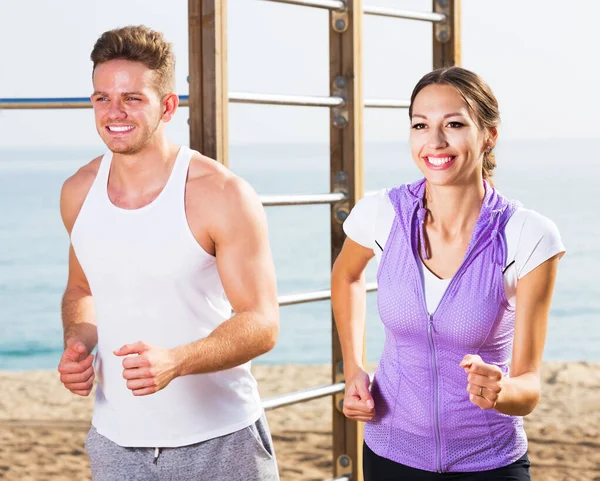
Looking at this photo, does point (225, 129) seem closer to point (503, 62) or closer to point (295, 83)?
point (295, 83)

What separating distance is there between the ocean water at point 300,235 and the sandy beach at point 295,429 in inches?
58.0

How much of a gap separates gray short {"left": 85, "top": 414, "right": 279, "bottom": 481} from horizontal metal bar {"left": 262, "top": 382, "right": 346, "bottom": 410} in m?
0.80

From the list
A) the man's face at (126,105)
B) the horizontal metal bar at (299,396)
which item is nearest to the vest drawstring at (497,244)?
the man's face at (126,105)

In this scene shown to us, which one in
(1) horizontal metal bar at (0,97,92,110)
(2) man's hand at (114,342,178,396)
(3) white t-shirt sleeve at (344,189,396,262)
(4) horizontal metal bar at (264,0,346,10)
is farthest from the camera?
(4) horizontal metal bar at (264,0,346,10)

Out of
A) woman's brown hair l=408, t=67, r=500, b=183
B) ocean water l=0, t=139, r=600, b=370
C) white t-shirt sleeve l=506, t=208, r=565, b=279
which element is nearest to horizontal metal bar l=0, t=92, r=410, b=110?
woman's brown hair l=408, t=67, r=500, b=183

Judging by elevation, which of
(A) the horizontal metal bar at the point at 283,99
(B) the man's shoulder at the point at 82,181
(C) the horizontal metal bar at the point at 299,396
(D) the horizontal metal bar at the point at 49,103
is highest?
(A) the horizontal metal bar at the point at 283,99

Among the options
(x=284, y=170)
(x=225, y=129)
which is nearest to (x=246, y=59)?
(x=284, y=170)

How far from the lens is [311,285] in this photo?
18578mm

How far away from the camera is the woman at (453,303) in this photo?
6.32ft

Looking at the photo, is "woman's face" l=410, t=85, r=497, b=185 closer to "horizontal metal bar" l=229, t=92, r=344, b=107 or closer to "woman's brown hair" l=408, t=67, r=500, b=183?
"woman's brown hair" l=408, t=67, r=500, b=183

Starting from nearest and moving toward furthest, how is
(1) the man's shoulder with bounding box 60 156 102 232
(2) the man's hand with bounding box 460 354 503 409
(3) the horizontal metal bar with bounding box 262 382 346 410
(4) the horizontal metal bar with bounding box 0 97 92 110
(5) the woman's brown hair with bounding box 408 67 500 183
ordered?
1. (2) the man's hand with bounding box 460 354 503 409
2. (5) the woman's brown hair with bounding box 408 67 500 183
3. (1) the man's shoulder with bounding box 60 156 102 232
4. (4) the horizontal metal bar with bounding box 0 97 92 110
5. (3) the horizontal metal bar with bounding box 262 382 346 410

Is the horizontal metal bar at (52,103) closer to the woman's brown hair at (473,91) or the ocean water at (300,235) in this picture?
the woman's brown hair at (473,91)

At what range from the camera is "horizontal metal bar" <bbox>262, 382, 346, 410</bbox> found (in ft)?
10.2

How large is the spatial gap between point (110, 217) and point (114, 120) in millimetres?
214
